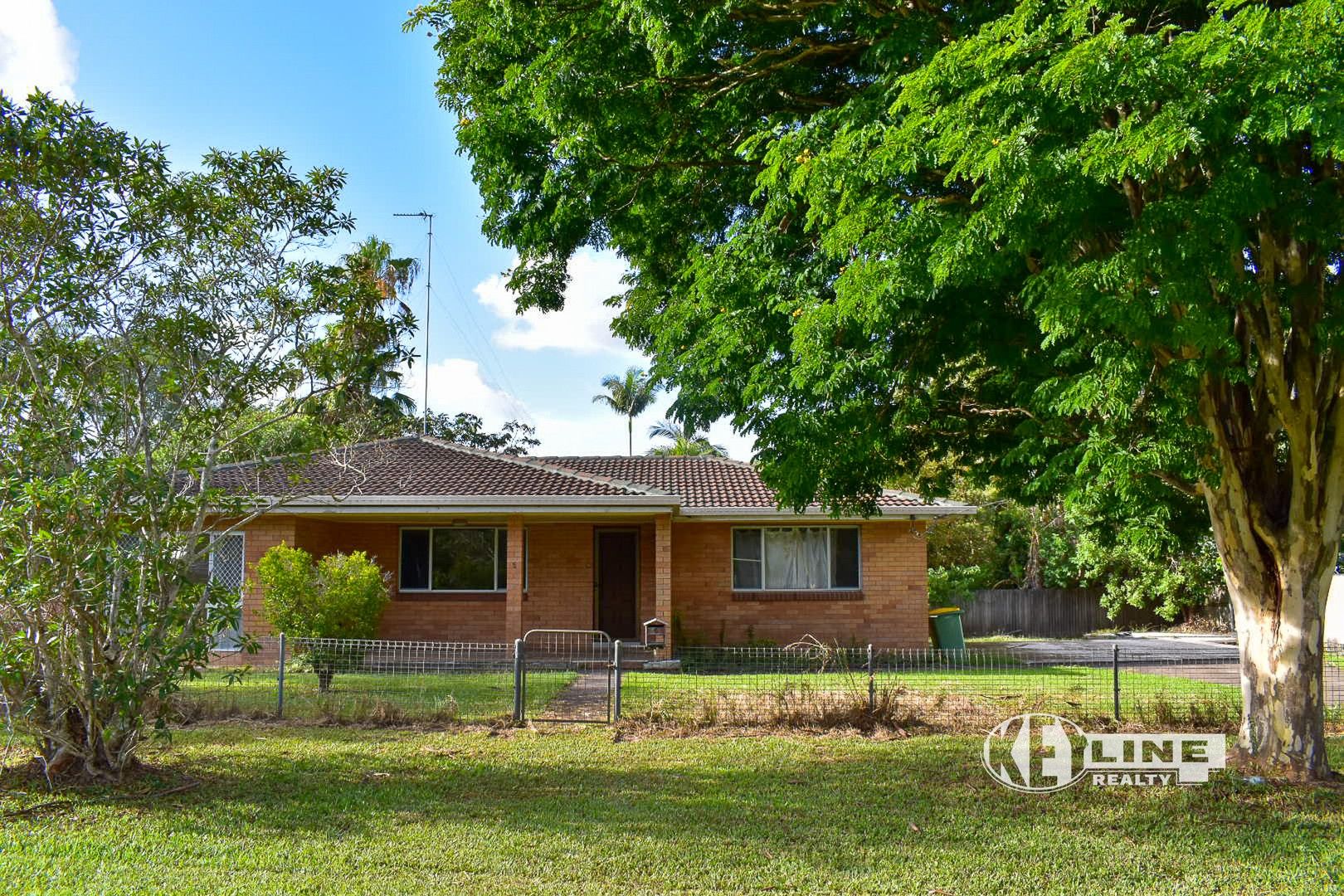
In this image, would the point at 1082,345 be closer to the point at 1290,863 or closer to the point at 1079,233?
the point at 1079,233

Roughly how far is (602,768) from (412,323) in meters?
4.55

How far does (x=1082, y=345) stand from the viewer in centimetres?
696

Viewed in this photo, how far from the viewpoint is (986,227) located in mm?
6441

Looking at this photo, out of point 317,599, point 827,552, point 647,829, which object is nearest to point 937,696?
point 647,829

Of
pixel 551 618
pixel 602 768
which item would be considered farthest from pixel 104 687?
pixel 551 618

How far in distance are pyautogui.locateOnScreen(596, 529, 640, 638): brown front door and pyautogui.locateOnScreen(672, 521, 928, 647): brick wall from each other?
0.99m

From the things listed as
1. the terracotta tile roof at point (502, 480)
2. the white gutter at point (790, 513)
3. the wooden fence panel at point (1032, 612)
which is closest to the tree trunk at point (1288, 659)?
the terracotta tile roof at point (502, 480)

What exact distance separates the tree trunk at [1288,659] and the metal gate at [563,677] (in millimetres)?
6065

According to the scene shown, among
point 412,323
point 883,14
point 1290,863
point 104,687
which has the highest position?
point 883,14

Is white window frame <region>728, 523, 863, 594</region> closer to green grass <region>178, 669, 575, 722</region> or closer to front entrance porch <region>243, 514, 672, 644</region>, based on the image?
front entrance porch <region>243, 514, 672, 644</region>

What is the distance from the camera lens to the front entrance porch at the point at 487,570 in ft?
60.1

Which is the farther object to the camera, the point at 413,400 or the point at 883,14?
the point at 413,400

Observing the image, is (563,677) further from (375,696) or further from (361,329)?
(361,329)

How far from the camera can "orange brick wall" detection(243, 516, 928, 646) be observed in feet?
60.2
